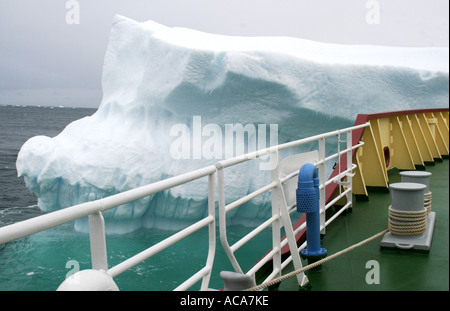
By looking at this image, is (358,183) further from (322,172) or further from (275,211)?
(275,211)

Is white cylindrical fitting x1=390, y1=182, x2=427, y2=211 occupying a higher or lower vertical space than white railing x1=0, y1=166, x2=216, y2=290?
lower

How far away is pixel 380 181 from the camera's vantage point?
445cm

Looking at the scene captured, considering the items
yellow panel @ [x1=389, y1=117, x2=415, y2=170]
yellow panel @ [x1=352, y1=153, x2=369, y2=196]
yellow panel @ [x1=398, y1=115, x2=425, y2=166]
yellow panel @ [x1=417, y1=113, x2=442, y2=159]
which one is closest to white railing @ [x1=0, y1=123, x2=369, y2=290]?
yellow panel @ [x1=352, y1=153, x2=369, y2=196]

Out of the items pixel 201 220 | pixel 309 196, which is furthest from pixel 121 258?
pixel 201 220

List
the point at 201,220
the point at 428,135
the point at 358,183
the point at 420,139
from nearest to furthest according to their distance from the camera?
the point at 201,220 < the point at 358,183 < the point at 420,139 < the point at 428,135

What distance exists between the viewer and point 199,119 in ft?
34.2

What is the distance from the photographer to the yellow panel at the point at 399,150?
524cm

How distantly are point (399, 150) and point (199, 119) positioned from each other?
232 inches

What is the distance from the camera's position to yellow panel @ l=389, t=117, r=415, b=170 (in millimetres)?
5238

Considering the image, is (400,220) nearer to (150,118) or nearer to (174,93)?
(174,93)

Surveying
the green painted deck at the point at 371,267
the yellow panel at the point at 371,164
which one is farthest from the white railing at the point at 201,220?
the yellow panel at the point at 371,164

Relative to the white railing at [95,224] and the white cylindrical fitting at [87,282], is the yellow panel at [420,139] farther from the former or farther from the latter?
the white cylindrical fitting at [87,282]

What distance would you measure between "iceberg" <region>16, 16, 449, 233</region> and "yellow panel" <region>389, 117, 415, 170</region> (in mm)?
4478

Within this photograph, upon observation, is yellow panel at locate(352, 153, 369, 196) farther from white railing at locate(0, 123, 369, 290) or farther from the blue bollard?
the blue bollard
